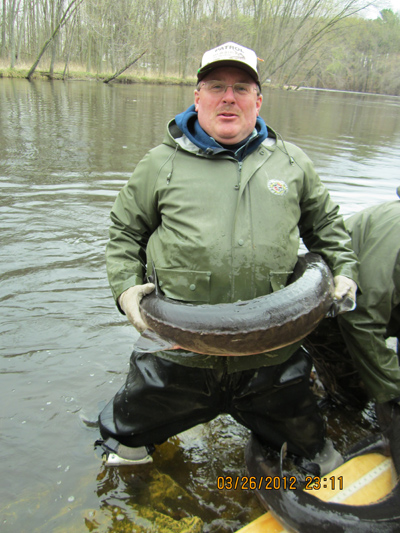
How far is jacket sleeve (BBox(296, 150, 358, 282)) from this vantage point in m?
2.29

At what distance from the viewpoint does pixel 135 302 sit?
6.67ft

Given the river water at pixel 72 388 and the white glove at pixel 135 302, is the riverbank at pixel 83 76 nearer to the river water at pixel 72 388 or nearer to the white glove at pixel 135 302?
the river water at pixel 72 388

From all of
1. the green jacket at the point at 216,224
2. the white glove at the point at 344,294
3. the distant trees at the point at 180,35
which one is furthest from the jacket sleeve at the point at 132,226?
the distant trees at the point at 180,35

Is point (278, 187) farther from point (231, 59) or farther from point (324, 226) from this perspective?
point (231, 59)

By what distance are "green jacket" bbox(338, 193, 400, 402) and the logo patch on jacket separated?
0.73m

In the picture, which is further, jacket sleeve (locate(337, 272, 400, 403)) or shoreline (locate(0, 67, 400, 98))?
shoreline (locate(0, 67, 400, 98))

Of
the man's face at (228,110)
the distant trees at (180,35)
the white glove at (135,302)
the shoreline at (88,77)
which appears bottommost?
the white glove at (135,302)

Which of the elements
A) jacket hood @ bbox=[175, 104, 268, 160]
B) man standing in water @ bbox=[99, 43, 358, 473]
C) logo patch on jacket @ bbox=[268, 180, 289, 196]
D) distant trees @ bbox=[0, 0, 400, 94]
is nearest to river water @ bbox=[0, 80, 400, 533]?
man standing in water @ bbox=[99, 43, 358, 473]

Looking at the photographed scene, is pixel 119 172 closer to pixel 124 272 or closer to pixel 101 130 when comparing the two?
pixel 101 130

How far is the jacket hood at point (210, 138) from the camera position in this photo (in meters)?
2.17

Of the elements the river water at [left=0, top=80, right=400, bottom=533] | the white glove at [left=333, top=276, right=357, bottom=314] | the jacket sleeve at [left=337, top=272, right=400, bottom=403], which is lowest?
the river water at [left=0, top=80, right=400, bottom=533]

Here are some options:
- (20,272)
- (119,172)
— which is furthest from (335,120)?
(20,272)
